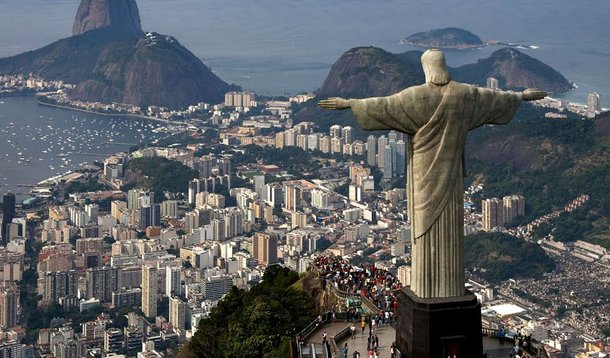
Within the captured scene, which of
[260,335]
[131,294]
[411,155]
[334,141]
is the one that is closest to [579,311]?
[131,294]

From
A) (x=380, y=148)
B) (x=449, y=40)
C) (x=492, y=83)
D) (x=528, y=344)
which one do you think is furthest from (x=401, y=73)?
(x=528, y=344)

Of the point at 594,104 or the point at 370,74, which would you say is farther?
the point at 370,74

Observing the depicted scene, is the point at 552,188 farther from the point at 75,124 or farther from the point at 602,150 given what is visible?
the point at 75,124

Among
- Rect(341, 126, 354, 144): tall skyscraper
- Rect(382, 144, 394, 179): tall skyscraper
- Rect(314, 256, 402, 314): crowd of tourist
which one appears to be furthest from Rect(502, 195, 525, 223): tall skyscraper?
Rect(314, 256, 402, 314): crowd of tourist

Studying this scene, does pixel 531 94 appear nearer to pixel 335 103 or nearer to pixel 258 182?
pixel 335 103

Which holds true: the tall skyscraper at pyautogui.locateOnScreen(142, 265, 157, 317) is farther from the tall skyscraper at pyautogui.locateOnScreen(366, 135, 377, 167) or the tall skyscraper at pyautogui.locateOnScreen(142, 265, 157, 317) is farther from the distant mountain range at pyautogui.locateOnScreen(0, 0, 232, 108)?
the distant mountain range at pyautogui.locateOnScreen(0, 0, 232, 108)

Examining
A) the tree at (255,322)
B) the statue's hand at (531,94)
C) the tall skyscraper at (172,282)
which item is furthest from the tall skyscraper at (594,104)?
the statue's hand at (531,94)
